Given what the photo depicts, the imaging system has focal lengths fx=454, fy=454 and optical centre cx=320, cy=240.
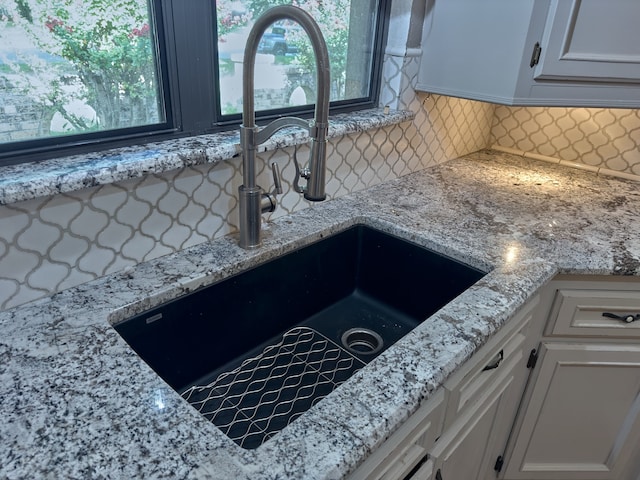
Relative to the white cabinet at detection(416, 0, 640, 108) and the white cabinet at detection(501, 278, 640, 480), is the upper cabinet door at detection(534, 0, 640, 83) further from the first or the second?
the white cabinet at detection(501, 278, 640, 480)

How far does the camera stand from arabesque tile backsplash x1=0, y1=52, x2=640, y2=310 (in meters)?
0.81

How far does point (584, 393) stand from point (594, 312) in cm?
27

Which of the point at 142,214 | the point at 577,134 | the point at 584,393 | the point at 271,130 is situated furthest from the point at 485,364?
the point at 577,134

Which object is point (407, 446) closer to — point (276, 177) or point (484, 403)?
point (484, 403)

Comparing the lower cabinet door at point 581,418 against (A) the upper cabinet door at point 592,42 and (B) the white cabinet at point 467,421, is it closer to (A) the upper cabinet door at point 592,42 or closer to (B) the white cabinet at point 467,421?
(B) the white cabinet at point 467,421

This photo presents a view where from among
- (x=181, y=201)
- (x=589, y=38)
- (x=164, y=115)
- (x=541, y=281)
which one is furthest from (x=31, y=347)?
(x=589, y=38)

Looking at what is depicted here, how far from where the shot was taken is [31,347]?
0.73 m

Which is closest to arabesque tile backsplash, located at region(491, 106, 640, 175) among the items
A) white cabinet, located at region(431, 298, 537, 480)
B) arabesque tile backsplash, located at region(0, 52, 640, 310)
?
arabesque tile backsplash, located at region(0, 52, 640, 310)

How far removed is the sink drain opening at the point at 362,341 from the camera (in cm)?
113

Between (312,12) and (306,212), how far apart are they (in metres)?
0.53

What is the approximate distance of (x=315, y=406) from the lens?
0.64 m

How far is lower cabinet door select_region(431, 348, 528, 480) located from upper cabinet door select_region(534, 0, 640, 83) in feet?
2.66

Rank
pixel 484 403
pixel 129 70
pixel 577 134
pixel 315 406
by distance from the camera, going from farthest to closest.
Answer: pixel 577 134 → pixel 484 403 → pixel 129 70 → pixel 315 406

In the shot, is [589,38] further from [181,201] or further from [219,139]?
[181,201]
